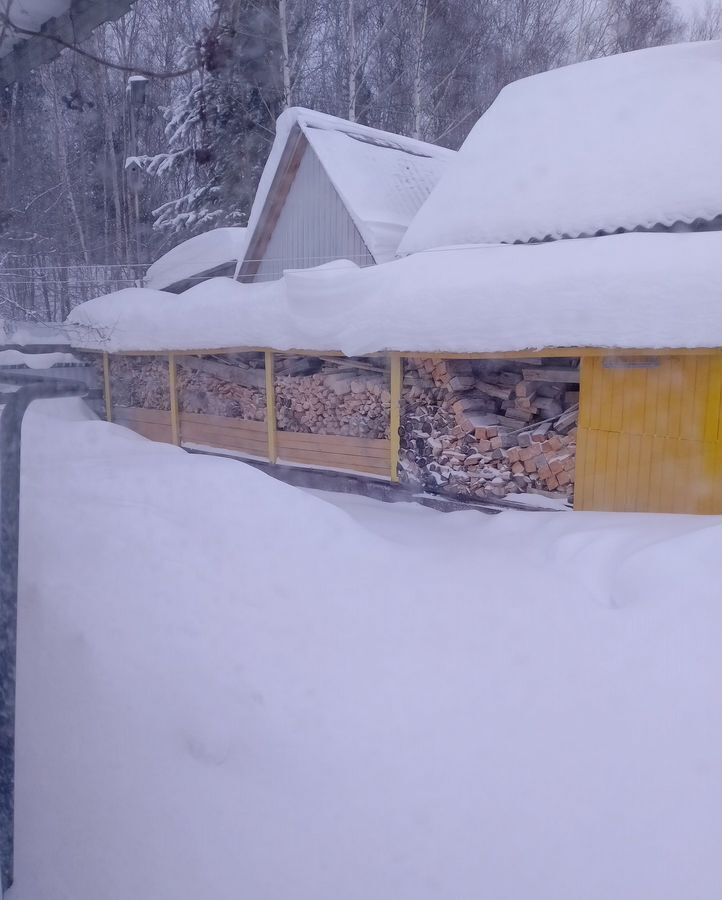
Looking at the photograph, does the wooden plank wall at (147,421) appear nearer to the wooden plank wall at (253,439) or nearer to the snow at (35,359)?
the wooden plank wall at (253,439)

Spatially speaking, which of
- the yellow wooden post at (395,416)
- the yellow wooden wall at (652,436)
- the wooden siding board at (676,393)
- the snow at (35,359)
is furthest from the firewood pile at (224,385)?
the wooden siding board at (676,393)

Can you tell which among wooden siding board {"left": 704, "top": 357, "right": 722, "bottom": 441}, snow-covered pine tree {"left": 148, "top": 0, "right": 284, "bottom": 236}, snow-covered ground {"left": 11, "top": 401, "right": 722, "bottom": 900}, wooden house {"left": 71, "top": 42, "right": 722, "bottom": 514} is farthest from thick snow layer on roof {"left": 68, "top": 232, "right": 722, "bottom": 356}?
snow-covered pine tree {"left": 148, "top": 0, "right": 284, "bottom": 236}

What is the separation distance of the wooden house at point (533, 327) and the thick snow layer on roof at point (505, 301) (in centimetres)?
2

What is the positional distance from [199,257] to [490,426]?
8.08 meters

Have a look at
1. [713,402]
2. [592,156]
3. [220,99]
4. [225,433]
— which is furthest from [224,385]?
[220,99]

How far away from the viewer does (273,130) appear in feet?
48.2

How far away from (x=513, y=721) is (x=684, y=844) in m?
0.77

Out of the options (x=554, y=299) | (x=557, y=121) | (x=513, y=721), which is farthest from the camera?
(x=557, y=121)

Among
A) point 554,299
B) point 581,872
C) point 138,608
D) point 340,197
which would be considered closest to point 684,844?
point 581,872

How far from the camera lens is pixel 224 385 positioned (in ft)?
32.1

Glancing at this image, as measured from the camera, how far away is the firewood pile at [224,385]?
9266 millimetres

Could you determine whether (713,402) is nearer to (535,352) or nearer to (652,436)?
(652,436)

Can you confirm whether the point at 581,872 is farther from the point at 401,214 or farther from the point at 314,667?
the point at 401,214

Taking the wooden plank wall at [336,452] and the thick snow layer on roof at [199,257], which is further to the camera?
the thick snow layer on roof at [199,257]
